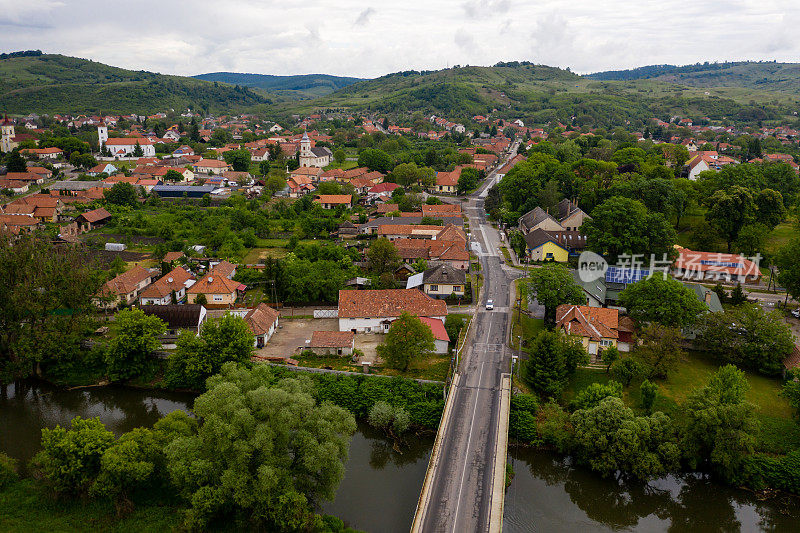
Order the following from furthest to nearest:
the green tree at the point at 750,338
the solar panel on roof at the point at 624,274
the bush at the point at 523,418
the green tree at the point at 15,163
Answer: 1. the green tree at the point at 15,163
2. the solar panel on roof at the point at 624,274
3. the green tree at the point at 750,338
4. the bush at the point at 523,418

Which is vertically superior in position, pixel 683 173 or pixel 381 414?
pixel 683 173

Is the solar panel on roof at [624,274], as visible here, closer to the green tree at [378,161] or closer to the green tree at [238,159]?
the green tree at [378,161]

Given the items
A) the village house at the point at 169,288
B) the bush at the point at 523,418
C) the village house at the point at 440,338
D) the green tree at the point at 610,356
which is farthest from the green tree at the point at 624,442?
the village house at the point at 169,288

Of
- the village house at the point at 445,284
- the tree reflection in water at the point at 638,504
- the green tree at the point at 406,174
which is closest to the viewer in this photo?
the tree reflection in water at the point at 638,504

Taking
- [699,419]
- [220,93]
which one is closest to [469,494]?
[699,419]

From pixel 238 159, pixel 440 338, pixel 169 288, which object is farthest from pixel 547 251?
pixel 238 159

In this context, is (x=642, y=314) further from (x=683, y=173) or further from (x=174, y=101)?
(x=174, y=101)
